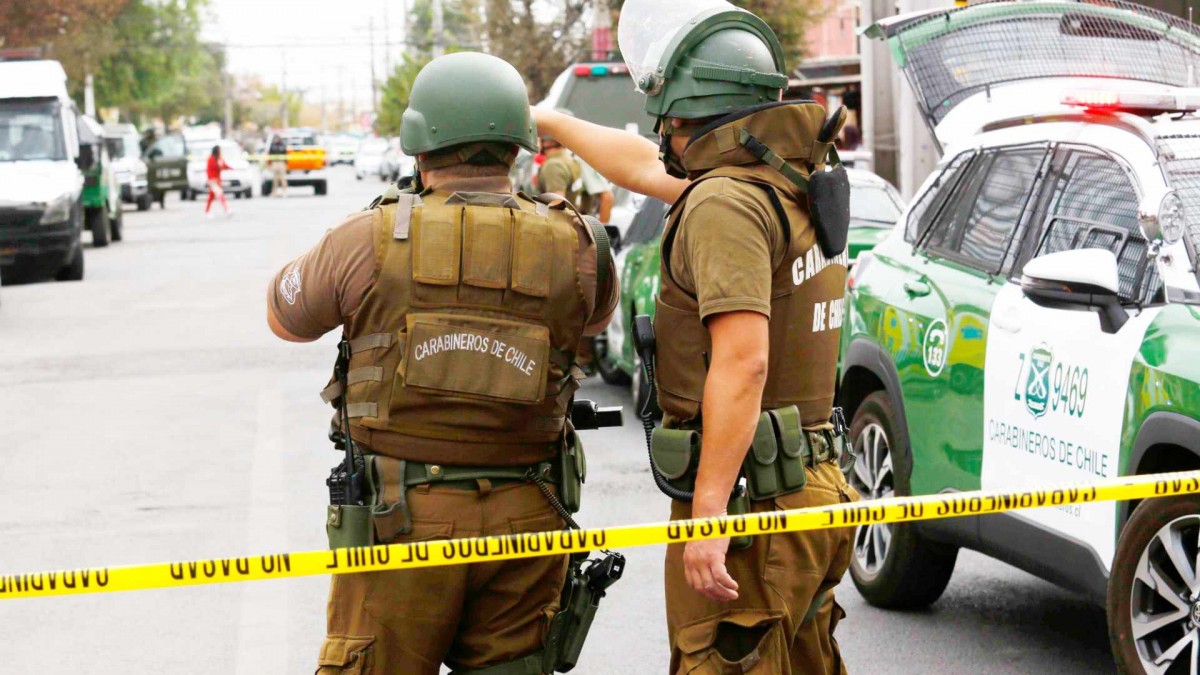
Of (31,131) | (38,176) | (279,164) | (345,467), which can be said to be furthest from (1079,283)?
(279,164)

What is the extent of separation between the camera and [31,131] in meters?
22.2

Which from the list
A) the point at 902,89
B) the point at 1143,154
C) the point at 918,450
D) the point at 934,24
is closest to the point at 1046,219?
the point at 1143,154

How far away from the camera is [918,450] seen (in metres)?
5.87

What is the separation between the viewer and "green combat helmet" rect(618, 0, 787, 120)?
3506 millimetres

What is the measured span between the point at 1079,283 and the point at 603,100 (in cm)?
1445

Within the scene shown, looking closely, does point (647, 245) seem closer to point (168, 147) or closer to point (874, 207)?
point (874, 207)

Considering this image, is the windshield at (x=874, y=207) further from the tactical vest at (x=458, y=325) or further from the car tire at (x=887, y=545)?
the tactical vest at (x=458, y=325)

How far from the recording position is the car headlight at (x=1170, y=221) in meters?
4.77

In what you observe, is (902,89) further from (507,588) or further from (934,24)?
(507,588)

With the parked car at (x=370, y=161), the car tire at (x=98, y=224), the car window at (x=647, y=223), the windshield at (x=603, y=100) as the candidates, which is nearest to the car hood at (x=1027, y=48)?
the car window at (x=647, y=223)

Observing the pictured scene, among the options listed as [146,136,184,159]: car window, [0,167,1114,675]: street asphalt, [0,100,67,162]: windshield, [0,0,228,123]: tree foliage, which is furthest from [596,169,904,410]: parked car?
[146,136,184,159]: car window

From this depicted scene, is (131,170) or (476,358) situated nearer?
(476,358)

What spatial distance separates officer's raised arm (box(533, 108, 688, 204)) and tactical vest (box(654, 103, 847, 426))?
0.54 meters

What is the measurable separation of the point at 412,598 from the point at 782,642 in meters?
0.77
